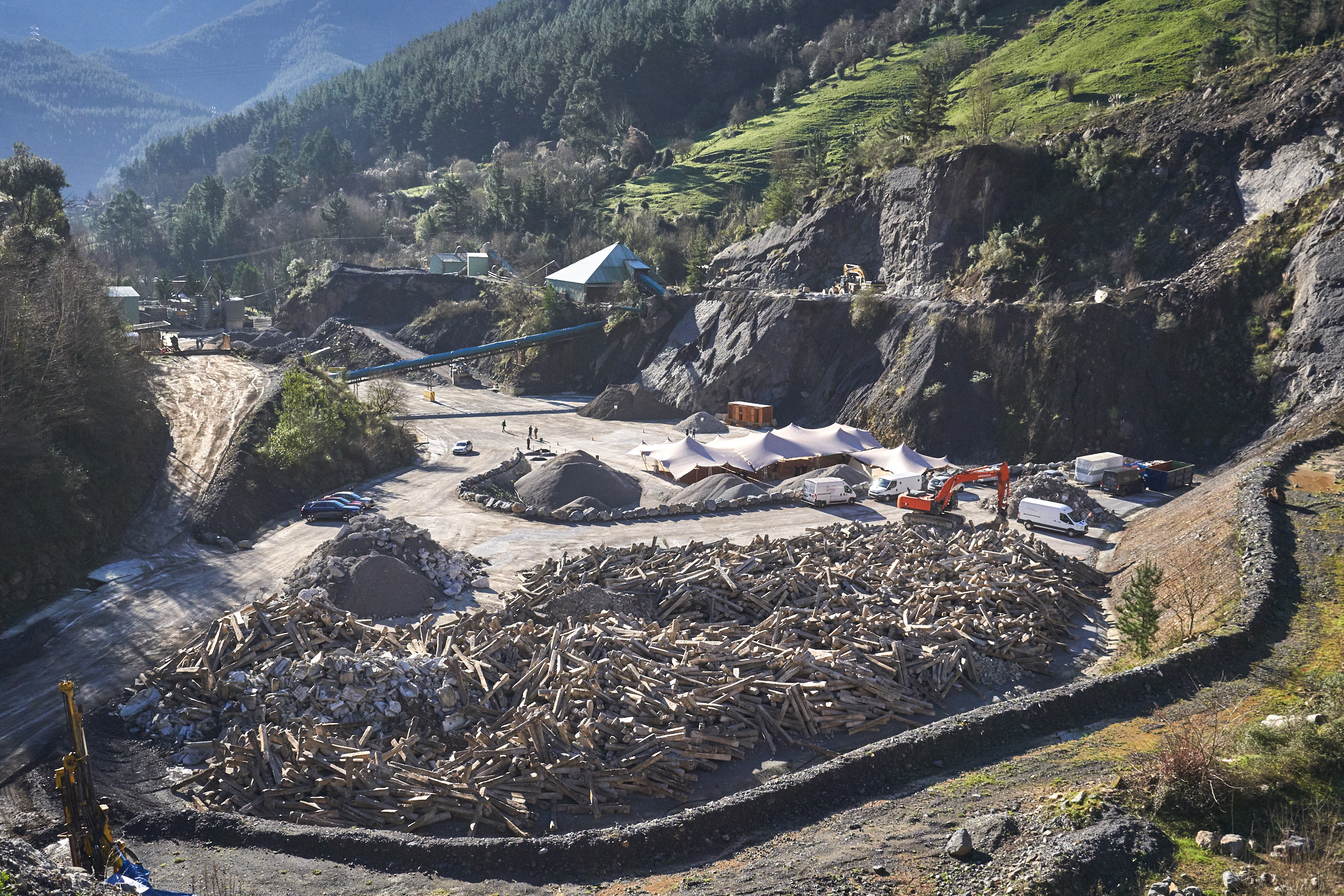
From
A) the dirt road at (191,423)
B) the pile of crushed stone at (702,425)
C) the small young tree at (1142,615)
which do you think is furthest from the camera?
the pile of crushed stone at (702,425)

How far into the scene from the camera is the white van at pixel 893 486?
39312mm

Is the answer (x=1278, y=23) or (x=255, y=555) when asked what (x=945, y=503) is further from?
(x=1278, y=23)

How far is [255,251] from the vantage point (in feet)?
452

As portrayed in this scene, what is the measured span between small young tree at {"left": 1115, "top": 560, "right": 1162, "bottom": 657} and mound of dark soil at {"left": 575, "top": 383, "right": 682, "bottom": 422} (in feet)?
137

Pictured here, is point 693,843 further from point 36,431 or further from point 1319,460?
point 1319,460

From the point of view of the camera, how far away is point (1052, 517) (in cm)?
3412

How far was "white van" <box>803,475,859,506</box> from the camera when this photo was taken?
38.1 m

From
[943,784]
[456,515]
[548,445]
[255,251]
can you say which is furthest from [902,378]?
[255,251]

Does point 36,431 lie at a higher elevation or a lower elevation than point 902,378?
higher

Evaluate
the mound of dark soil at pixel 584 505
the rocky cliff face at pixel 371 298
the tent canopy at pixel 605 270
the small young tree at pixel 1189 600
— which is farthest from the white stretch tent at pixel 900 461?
the rocky cliff face at pixel 371 298

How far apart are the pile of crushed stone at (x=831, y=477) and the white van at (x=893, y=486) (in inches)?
48.7

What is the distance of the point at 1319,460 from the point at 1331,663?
55.8 ft

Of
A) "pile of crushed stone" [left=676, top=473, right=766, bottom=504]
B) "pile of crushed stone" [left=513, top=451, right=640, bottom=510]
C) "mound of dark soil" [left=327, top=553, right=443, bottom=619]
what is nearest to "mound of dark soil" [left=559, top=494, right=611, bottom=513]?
"pile of crushed stone" [left=513, top=451, right=640, bottom=510]

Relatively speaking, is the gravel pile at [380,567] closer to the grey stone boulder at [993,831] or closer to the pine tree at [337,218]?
the grey stone boulder at [993,831]
